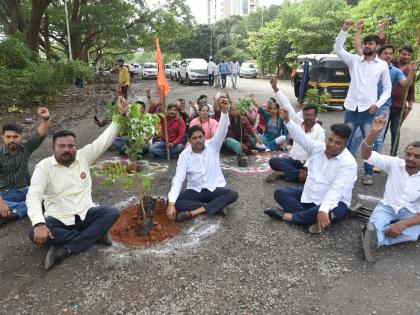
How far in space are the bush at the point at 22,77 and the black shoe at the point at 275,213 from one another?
1002 centimetres

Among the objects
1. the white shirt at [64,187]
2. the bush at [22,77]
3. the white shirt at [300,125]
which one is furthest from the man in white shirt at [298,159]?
the bush at [22,77]

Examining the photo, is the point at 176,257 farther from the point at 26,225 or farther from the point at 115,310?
the point at 26,225

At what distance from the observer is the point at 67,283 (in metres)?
3.14

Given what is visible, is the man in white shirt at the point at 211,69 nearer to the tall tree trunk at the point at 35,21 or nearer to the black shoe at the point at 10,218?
the tall tree trunk at the point at 35,21

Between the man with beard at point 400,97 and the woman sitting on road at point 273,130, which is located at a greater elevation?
the man with beard at point 400,97

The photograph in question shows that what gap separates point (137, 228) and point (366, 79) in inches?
146

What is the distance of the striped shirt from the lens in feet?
14.4

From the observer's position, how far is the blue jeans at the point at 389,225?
3576 mm

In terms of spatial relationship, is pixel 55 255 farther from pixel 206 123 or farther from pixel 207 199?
pixel 206 123

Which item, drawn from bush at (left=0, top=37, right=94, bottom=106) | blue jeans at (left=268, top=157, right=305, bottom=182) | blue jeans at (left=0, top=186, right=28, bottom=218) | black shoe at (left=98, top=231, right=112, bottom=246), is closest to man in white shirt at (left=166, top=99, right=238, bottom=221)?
black shoe at (left=98, top=231, right=112, bottom=246)

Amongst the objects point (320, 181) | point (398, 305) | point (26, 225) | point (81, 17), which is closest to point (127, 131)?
point (26, 225)

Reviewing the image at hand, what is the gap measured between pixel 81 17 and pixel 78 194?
84.4ft

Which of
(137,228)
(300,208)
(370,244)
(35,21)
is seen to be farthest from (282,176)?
(35,21)

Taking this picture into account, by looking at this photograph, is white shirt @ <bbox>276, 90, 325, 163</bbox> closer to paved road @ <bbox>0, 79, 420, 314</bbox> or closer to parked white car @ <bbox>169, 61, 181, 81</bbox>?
paved road @ <bbox>0, 79, 420, 314</bbox>
